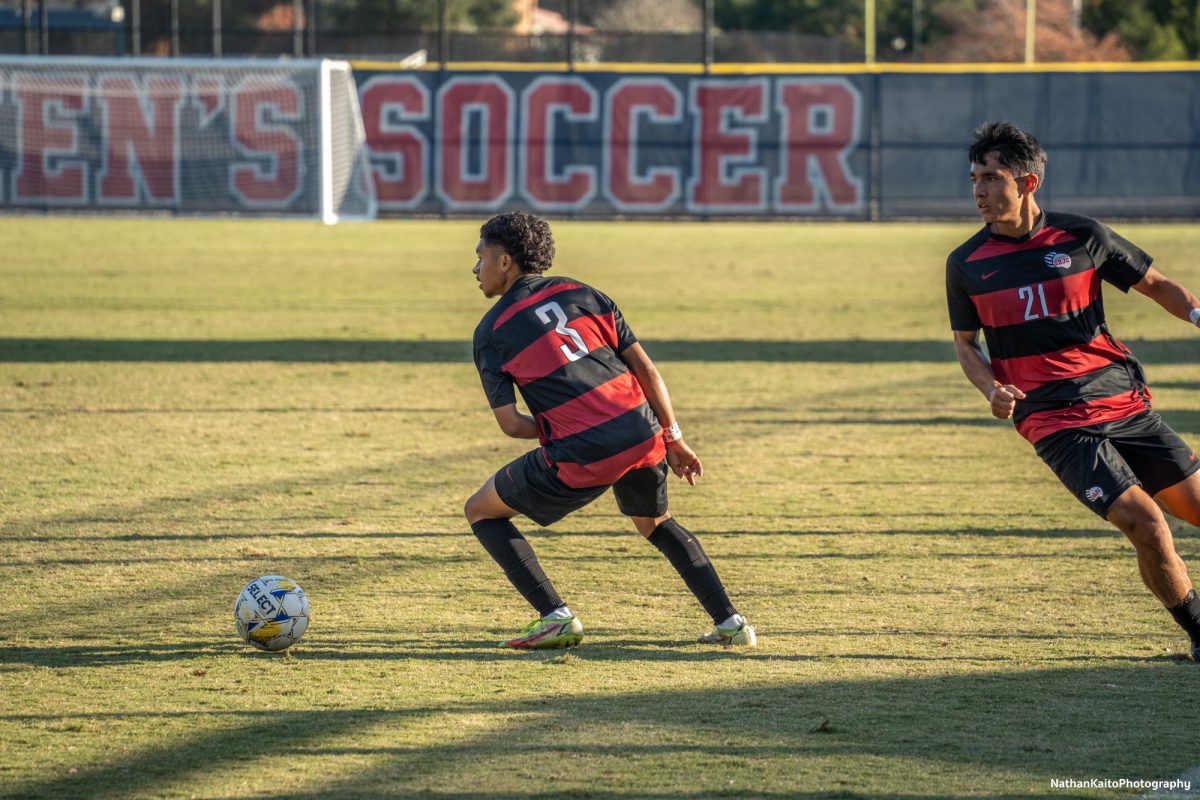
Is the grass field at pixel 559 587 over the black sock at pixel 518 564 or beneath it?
beneath

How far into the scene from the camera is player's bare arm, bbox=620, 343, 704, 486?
5.17 metres

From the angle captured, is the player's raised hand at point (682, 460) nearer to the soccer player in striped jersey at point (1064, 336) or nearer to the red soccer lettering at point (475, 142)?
the soccer player in striped jersey at point (1064, 336)

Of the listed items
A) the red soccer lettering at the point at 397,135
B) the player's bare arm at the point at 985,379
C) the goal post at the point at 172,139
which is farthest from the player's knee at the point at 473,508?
the red soccer lettering at the point at 397,135

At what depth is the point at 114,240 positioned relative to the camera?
26359mm

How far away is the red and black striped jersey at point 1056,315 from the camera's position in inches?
205

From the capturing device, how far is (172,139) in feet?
87.1

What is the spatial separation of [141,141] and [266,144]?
262 centimetres

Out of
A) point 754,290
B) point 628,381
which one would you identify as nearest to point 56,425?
point 628,381

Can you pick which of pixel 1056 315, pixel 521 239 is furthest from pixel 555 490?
pixel 1056 315

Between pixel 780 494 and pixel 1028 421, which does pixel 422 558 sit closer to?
pixel 780 494

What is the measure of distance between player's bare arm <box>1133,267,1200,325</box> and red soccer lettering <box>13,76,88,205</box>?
77.1 ft

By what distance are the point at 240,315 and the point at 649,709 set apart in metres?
12.5

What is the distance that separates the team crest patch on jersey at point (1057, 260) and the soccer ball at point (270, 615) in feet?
9.51

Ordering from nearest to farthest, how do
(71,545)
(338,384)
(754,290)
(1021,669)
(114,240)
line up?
(1021,669) < (71,545) < (338,384) < (754,290) < (114,240)
